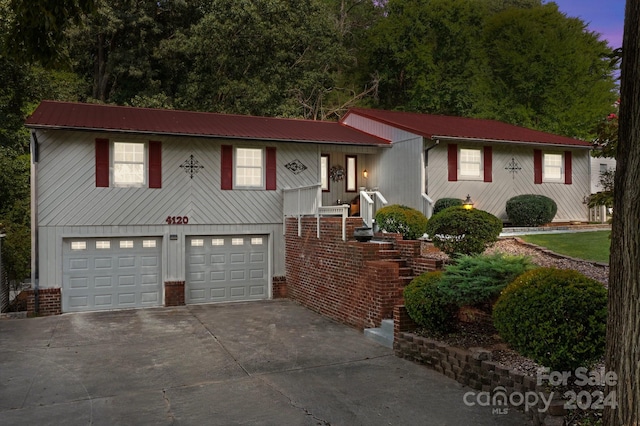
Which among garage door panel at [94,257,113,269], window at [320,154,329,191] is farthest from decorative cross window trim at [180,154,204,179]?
window at [320,154,329,191]

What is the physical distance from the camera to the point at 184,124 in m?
14.6

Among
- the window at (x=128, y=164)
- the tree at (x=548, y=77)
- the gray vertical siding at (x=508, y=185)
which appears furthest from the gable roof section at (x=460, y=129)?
the tree at (x=548, y=77)

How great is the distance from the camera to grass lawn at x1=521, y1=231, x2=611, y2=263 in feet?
35.1

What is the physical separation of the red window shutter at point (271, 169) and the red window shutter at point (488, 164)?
7119mm

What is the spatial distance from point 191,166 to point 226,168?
1.02 m

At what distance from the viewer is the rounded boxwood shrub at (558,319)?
5.33 meters

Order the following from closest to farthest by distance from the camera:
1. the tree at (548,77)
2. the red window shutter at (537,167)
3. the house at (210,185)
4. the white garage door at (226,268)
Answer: the house at (210,185) → the white garage door at (226,268) → the red window shutter at (537,167) → the tree at (548,77)

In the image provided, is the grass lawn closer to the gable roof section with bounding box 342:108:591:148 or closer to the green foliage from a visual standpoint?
the gable roof section with bounding box 342:108:591:148

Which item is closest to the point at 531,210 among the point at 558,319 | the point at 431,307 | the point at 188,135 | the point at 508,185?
the point at 508,185

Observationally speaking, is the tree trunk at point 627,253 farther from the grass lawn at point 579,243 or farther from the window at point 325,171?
the window at point 325,171

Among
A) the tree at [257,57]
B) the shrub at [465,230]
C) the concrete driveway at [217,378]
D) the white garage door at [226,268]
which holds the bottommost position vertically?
the concrete driveway at [217,378]

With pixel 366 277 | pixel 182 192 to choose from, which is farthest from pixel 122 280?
pixel 366 277

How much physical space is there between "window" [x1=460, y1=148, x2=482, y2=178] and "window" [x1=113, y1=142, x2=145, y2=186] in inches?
394

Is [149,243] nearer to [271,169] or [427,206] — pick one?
[271,169]
